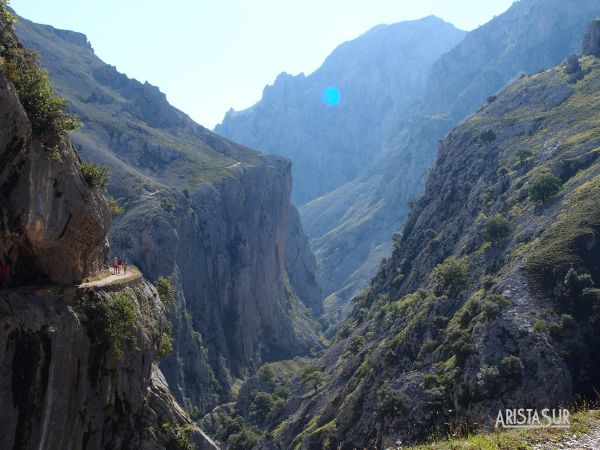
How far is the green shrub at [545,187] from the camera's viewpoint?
9294 cm

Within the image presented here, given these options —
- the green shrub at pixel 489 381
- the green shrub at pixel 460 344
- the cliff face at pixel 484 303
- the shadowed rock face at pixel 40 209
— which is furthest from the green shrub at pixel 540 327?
the shadowed rock face at pixel 40 209

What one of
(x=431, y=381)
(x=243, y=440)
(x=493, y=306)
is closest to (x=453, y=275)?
(x=493, y=306)

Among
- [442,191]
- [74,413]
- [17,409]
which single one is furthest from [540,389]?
[442,191]

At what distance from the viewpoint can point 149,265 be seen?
128125mm

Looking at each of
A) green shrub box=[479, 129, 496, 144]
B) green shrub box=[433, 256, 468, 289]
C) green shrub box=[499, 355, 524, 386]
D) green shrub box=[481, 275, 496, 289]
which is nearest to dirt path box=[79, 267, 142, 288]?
green shrub box=[499, 355, 524, 386]

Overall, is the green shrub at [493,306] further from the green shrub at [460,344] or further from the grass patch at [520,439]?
the grass patch at [520,439]

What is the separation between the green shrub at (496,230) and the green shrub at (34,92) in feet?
250

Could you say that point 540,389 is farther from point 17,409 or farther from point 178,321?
point 178,321

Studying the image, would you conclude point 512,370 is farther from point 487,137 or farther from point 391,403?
point 487,137

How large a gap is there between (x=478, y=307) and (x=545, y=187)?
3119 centimetres

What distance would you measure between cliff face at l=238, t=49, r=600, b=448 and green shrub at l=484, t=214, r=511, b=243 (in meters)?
0.22

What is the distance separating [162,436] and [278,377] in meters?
120

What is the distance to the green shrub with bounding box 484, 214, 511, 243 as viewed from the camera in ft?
305

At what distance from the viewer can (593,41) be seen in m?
174
